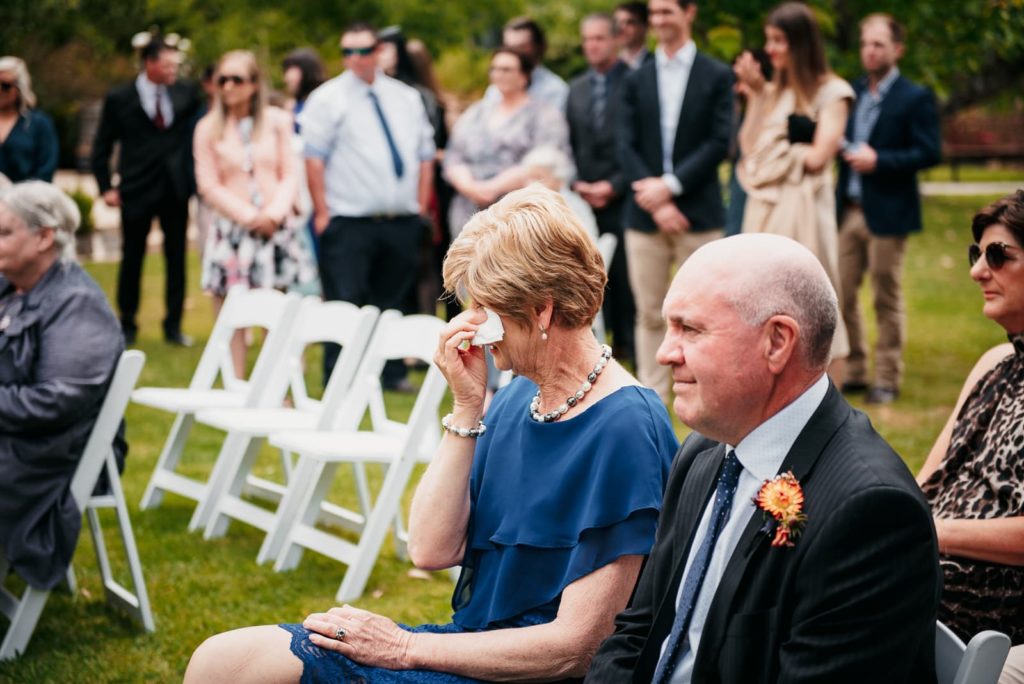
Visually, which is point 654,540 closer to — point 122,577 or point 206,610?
point 206,610

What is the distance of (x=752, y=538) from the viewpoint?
2.40 m

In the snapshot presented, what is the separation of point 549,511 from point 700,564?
0.63 m

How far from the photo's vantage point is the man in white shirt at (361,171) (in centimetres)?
904

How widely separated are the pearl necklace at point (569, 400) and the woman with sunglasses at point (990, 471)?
3.05ft

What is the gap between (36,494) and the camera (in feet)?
15.3

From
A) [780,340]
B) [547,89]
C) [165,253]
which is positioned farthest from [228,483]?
[165,253]

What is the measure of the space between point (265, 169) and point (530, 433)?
6.59m

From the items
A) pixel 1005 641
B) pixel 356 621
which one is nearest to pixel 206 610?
pixel 356 621

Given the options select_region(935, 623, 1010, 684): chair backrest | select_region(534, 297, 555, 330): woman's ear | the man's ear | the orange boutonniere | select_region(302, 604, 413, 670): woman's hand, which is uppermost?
the man's ear

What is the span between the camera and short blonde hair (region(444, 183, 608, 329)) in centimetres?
307

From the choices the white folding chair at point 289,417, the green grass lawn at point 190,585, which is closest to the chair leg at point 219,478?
the white folding chair at point 289,417

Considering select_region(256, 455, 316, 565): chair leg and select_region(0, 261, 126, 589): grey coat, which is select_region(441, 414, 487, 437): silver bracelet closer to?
select_region(0, 261, 126, 589): grey coat

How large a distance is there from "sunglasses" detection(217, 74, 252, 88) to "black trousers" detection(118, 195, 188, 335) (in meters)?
2.65

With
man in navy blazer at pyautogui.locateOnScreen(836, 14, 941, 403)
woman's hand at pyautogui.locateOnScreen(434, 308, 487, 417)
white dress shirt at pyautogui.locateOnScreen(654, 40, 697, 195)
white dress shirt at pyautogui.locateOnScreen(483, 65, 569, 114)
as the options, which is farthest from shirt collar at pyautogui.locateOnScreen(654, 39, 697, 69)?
woman's hand at pyautogui.locateOnScreen(434, 308, 487, 417)
